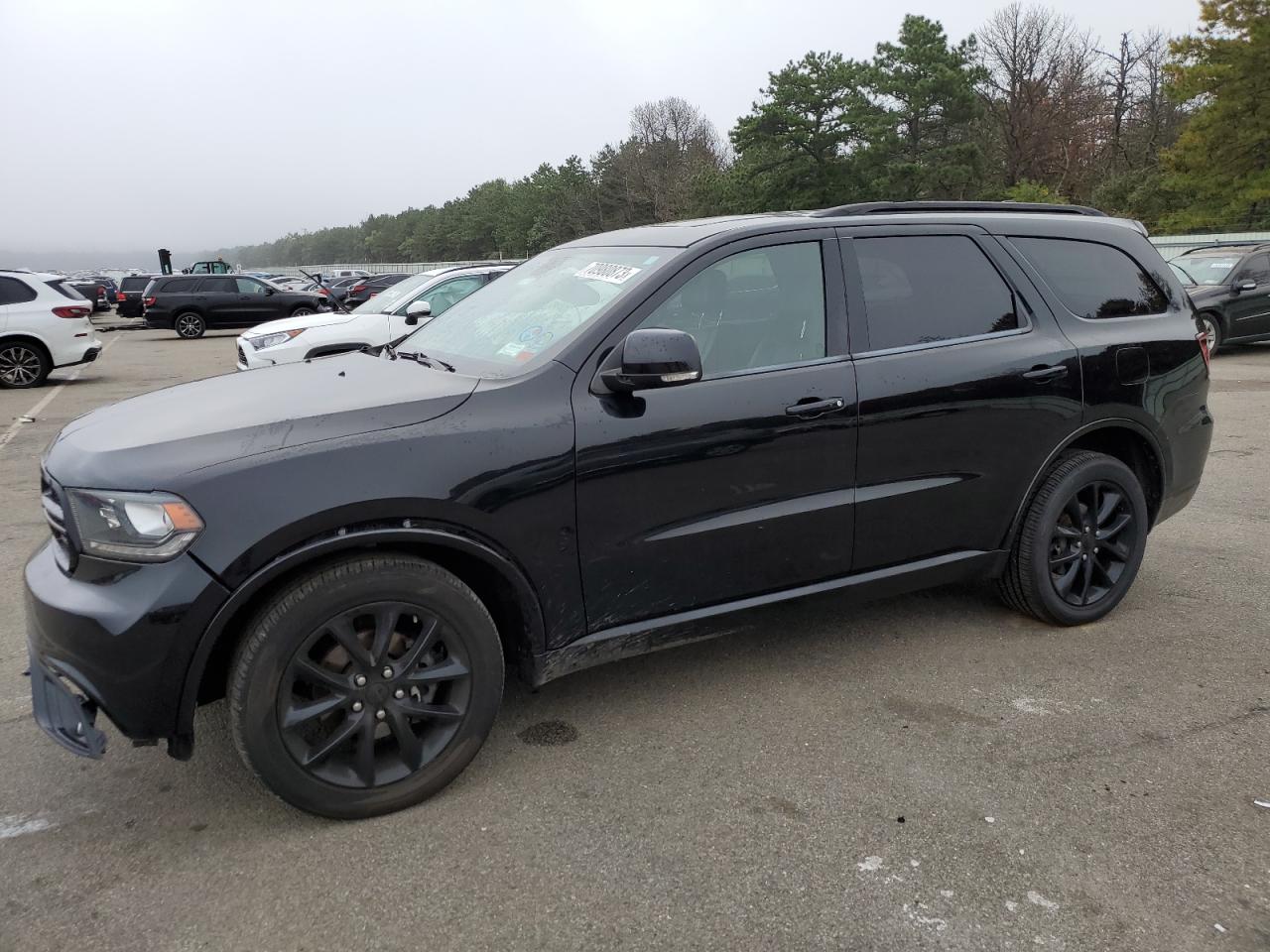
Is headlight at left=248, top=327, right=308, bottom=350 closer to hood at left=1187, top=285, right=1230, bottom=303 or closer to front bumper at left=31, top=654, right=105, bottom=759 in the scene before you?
front bumper at left=31, top=654, right=105, bottom=759

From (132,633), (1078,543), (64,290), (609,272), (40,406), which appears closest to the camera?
(132,633)

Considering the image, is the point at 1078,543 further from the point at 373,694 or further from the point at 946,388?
the point at 373,694

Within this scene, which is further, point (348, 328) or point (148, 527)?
point (348, 328)

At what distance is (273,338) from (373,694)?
8.59 m

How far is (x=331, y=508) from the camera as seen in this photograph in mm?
2559

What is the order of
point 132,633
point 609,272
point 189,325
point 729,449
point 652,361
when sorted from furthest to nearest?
point 189,325, point 609,272, point 729,449, point 652,361, point 132,633

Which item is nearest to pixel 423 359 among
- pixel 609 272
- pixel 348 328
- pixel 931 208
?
pixel 609 272

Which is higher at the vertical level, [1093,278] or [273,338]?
Answer: [1093,278]

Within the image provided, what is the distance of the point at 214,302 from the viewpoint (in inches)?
978

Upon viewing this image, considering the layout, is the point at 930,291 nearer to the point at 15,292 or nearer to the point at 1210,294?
the point at 1210,294

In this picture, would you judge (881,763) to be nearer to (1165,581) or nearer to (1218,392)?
(1165,581)

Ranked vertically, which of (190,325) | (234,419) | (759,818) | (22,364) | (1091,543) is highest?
(234,419)

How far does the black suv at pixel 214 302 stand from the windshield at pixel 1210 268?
19444 millimetres

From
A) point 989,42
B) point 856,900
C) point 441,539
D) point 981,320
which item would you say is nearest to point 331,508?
point 441,539
